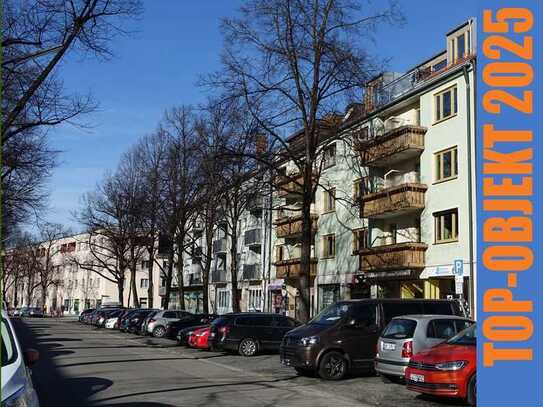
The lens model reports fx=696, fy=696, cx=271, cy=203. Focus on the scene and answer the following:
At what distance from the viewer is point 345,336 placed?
17.4m

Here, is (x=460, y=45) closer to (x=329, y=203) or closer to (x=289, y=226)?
(x=329, y=203)

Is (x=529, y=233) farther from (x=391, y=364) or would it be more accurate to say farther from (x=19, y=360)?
(x=391, y=364)

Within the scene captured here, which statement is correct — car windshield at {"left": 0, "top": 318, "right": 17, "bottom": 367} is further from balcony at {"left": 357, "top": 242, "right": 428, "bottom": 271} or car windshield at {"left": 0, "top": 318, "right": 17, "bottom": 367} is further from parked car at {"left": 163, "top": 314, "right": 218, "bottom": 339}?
balcony at {"left": 357, "top": 242, "right": 428, "bottom": 271}

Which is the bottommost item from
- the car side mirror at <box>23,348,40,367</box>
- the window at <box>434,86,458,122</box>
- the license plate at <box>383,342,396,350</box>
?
the license plate at <box>383,342,396,350</box>

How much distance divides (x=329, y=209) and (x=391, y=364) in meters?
29.1

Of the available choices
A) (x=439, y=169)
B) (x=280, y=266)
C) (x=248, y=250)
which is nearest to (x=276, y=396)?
(x=439, y=169)

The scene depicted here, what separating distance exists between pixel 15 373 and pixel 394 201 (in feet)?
93.4

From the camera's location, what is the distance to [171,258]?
46.8 m

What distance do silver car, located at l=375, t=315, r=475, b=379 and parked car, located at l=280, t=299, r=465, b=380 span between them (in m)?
1.21

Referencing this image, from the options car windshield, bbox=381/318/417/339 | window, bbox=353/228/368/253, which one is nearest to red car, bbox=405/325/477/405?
car windshield, bbox=381/318/417/339

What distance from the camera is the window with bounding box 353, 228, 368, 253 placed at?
39.3 m

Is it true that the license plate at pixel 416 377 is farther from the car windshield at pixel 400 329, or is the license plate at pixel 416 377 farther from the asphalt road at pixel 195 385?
the car windshield at pixel 400 329

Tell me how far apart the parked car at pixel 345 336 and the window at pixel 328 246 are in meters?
25.3

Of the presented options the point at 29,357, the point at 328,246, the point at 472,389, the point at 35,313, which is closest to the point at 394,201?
the point at 328,246
